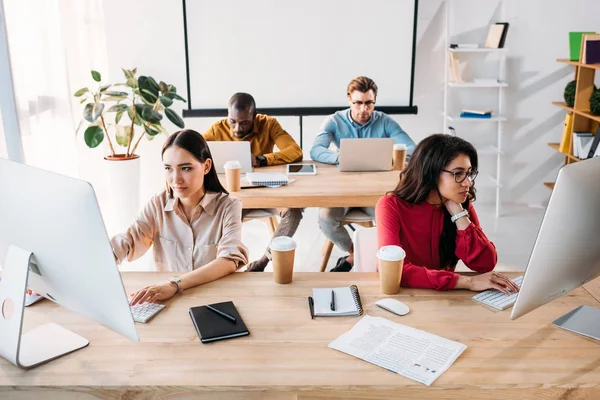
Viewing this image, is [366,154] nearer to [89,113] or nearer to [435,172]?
[435,172]

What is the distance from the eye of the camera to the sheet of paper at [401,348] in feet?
4.21

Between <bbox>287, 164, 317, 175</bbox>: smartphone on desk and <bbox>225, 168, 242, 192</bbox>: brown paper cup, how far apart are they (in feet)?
1.27

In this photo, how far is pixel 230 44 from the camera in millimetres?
4594

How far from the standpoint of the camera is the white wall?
458 centimetres

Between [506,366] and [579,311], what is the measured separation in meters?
0.38

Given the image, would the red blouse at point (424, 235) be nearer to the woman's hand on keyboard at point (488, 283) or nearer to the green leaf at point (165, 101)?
the woman's hand on keyboard at point (488, 283)

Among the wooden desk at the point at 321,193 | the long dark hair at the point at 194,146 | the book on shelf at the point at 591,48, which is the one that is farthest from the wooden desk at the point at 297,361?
the book on shelf at the point at 591,48

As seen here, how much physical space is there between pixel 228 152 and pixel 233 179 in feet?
0.95

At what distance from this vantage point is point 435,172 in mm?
1892

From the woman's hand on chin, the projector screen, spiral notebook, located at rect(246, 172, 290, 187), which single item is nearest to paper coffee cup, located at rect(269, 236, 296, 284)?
the woman's hand on chin

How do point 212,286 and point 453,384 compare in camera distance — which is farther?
point 212,286

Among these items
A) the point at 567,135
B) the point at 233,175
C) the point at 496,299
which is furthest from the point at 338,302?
the point at 567,135

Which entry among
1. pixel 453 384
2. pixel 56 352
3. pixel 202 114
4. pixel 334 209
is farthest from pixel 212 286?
pixel 202 114

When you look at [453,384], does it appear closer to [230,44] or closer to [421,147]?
[421,147]
